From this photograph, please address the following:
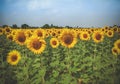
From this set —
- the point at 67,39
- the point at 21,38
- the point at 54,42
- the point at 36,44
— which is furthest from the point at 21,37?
the point at 54,42

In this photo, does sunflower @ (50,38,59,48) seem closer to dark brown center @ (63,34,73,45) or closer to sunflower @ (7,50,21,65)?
dark brown center @ (63,34,73,45)

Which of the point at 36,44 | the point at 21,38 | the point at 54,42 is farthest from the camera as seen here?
the point at 54,42

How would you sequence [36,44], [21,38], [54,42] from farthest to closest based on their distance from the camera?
[54,42] < [21,38] < [36,44]

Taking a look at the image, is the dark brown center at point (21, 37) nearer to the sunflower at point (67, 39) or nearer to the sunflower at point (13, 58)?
the sunflower at point (13, 58)

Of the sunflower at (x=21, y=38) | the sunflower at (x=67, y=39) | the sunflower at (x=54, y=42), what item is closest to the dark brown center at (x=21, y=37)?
the sunflower at (x=21, y=38)

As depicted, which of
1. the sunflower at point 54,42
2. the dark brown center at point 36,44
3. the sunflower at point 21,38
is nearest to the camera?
the dark brown center at point 36,44

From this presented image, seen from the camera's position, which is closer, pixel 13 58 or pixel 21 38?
pixel 13 58

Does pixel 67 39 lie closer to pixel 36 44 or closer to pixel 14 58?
pixel 36 44

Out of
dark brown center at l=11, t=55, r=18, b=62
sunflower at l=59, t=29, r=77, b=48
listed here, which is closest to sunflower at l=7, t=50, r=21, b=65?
dark brown center at l=11, t=55, r=18, b=62

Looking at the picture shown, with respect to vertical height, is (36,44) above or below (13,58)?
above

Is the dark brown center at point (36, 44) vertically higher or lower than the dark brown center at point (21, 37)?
lower

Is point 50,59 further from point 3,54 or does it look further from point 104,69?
point 104,69

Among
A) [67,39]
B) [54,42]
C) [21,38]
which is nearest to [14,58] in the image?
[21,38]

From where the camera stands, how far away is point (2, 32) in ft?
13.0
